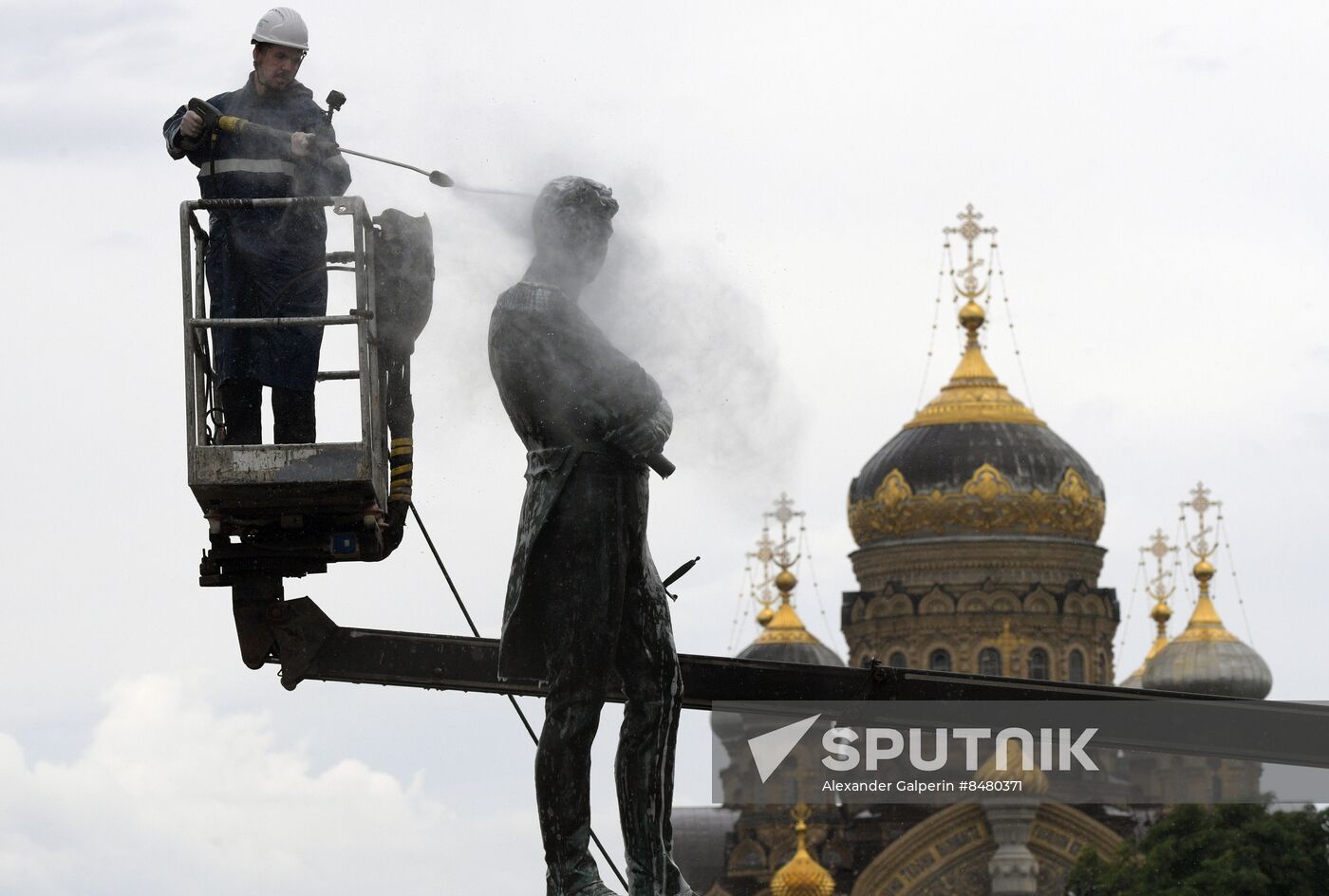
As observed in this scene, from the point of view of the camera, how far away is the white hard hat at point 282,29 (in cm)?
1337

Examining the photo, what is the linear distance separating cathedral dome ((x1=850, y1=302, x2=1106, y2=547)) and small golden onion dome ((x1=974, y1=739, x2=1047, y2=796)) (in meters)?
10.1

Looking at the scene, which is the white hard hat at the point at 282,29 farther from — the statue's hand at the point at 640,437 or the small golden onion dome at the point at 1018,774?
the small golden onion dome at the point at 1018,774

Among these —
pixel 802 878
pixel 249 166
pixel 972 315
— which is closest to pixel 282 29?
pixel 249 166

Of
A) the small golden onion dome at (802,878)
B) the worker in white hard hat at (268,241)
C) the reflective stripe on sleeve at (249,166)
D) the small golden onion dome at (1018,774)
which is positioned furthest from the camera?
the small golden onion dome at (1018,774)

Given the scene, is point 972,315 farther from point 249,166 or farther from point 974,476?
point 249,166

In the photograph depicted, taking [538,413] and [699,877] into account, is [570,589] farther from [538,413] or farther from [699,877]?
[699,877]

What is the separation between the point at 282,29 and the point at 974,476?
8297 centimetres

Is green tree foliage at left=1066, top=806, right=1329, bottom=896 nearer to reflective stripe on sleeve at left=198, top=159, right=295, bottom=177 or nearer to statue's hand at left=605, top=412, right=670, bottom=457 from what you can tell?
reflective stripe on sleeve at left=198, top=159, right=295, bottom=177

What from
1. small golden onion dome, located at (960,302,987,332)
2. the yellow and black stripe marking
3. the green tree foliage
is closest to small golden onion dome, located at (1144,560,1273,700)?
small golden onion dome, located at (960,302,987,332)

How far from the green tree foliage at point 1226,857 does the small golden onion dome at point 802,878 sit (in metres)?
13.3

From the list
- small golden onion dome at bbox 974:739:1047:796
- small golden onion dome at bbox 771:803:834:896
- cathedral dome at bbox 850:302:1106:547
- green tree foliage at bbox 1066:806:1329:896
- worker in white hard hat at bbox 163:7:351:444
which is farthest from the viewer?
cathedral dome at bbox 850:302:1106:547

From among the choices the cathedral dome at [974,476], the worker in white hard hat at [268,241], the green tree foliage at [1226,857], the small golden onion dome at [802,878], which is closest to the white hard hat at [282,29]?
the worker in white hard hat at [268,241]

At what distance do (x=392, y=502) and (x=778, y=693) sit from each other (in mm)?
1584

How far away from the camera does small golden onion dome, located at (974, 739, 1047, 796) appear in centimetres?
8556
